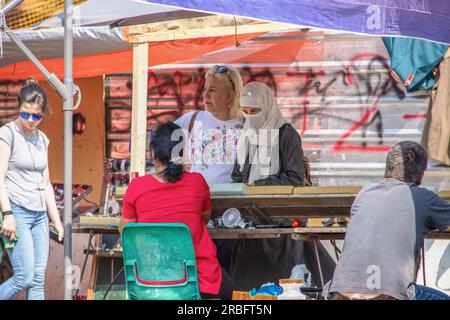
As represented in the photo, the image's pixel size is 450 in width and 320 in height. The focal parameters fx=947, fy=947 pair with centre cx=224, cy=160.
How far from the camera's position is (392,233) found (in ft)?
17.0

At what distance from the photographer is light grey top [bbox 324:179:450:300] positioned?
5160mm

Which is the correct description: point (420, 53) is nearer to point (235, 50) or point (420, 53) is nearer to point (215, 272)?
point (235, 50)

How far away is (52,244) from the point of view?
31.2ft

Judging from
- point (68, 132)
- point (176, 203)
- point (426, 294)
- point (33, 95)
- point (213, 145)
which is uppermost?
point (33, 95)

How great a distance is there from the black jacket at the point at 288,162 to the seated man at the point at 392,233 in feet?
4.59

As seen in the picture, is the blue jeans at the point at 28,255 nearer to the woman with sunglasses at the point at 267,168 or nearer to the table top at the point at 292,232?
the table top at the point at 292,232

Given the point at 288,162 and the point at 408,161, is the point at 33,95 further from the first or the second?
the point at 408,161

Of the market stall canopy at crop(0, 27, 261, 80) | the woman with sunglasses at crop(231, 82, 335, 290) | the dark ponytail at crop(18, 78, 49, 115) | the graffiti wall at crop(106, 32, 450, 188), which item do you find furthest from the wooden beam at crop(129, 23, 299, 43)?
the dark ponytail at crop(18, 78, 49, 115)

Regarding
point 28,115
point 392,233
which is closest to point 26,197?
point 28,115

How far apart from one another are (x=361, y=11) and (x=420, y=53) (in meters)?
3.10

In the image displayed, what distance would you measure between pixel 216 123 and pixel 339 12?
7.84ft

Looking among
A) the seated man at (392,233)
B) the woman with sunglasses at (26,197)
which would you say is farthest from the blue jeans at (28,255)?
the seated man at (392,233)

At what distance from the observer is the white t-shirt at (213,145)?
23.9ft

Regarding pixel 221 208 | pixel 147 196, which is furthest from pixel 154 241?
pixel 221 208
